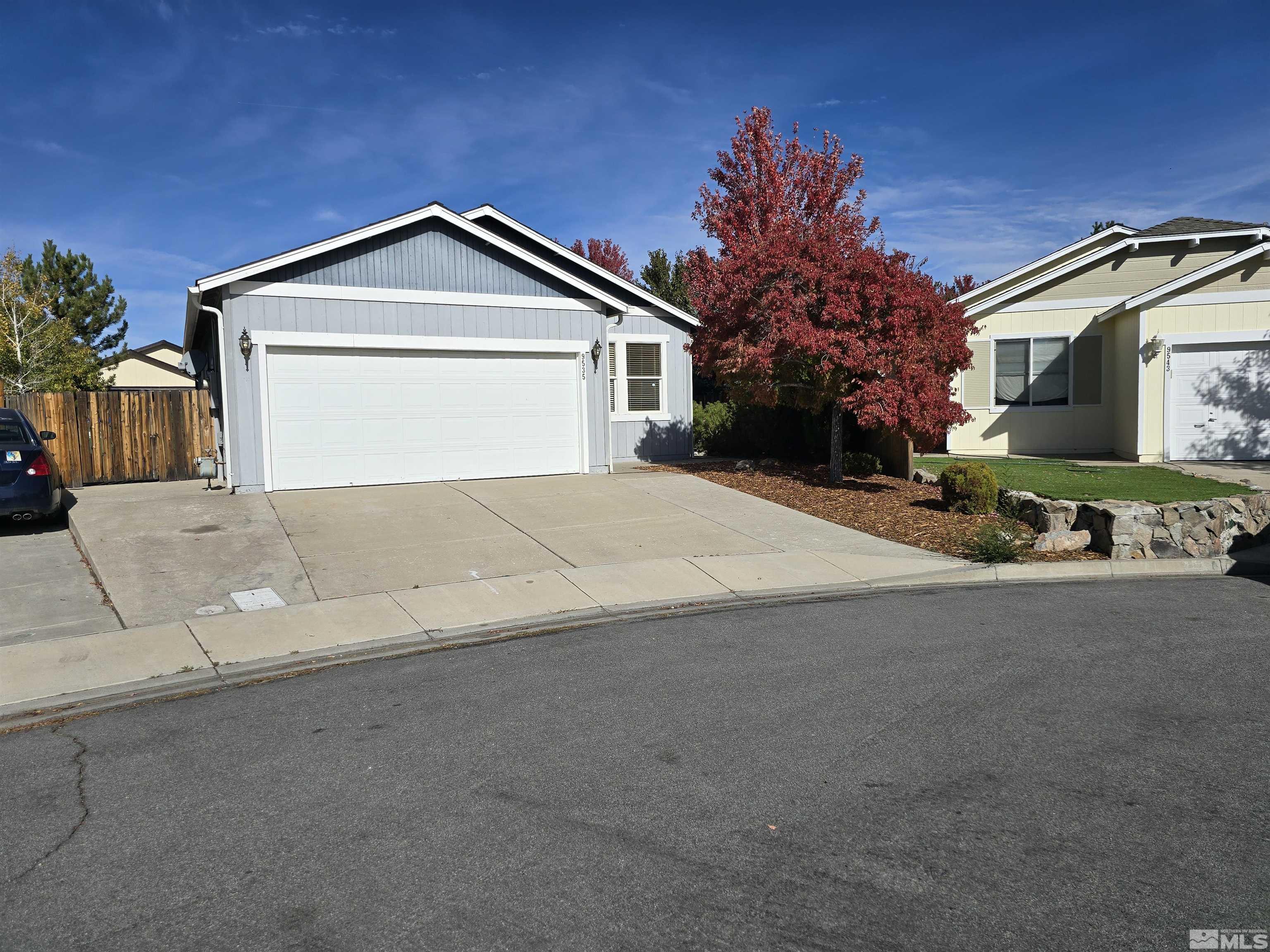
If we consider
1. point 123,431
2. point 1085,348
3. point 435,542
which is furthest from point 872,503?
point 123,431

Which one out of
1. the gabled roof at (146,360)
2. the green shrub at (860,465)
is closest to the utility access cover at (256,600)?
the green shrub at (860,465)

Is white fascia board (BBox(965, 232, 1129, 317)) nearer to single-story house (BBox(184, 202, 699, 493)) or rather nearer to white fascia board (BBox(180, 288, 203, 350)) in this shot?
single-story house (BBox(184, 202, 699, 493))

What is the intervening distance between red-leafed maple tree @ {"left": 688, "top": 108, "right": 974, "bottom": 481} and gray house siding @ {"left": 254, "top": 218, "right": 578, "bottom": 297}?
10.5 feet

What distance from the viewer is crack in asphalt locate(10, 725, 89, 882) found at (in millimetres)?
3807

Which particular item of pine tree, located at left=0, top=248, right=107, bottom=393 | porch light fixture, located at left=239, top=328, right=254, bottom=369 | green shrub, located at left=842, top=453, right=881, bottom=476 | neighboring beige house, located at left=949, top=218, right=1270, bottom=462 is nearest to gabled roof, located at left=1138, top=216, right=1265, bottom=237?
neighboring beige house, located at left=949, top=218, right=1270, bottom=462

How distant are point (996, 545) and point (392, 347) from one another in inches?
376

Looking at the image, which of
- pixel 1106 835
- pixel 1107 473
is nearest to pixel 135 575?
pixel 1106 835

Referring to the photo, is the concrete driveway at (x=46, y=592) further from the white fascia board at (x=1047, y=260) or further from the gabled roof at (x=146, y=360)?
the gabled roof at (x=146, y=360)

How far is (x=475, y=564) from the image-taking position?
32.6 ft

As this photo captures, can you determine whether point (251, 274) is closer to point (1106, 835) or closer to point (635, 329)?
point (635, 329)

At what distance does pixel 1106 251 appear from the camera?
18.4 metres

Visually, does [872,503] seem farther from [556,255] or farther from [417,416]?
[556,255]

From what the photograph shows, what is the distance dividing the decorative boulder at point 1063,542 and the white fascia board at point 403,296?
8775 millimetres

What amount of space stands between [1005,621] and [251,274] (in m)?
11.3
